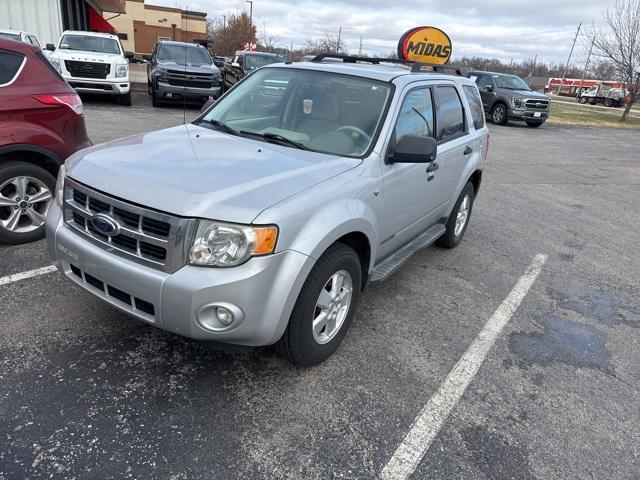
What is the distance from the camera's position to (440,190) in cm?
443

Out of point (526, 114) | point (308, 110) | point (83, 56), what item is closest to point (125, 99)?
A: point (83, 56)

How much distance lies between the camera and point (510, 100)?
1872 centimetres

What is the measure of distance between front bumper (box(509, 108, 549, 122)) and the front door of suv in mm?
16383

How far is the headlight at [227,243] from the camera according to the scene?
2.36m

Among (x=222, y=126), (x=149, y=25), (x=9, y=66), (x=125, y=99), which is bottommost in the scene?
(x=125, y=99)

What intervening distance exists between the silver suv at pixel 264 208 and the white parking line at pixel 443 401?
0.71 meters

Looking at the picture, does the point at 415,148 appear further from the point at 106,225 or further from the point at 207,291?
the point at 106,225

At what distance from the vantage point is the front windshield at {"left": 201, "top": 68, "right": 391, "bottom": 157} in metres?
3.39

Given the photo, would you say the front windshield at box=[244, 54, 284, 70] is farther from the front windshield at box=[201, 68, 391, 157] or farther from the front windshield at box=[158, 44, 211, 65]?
the front windshield at box=[201, 68, 391, 157]

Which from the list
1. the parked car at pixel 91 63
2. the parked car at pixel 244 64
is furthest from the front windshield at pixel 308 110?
the parked car at pixel 244 64

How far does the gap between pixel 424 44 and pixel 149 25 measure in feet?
175

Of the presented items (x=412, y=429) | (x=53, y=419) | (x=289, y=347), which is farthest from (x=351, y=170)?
(x=53, y=419)

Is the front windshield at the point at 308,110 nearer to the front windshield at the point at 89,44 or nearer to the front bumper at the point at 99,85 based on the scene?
the front bumper at the point at 99,85

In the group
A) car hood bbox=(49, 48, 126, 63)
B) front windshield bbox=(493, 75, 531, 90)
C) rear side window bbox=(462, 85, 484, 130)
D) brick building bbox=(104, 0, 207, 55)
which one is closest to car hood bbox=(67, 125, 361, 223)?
rear side window bbox=(462, 85, 484, 130)
